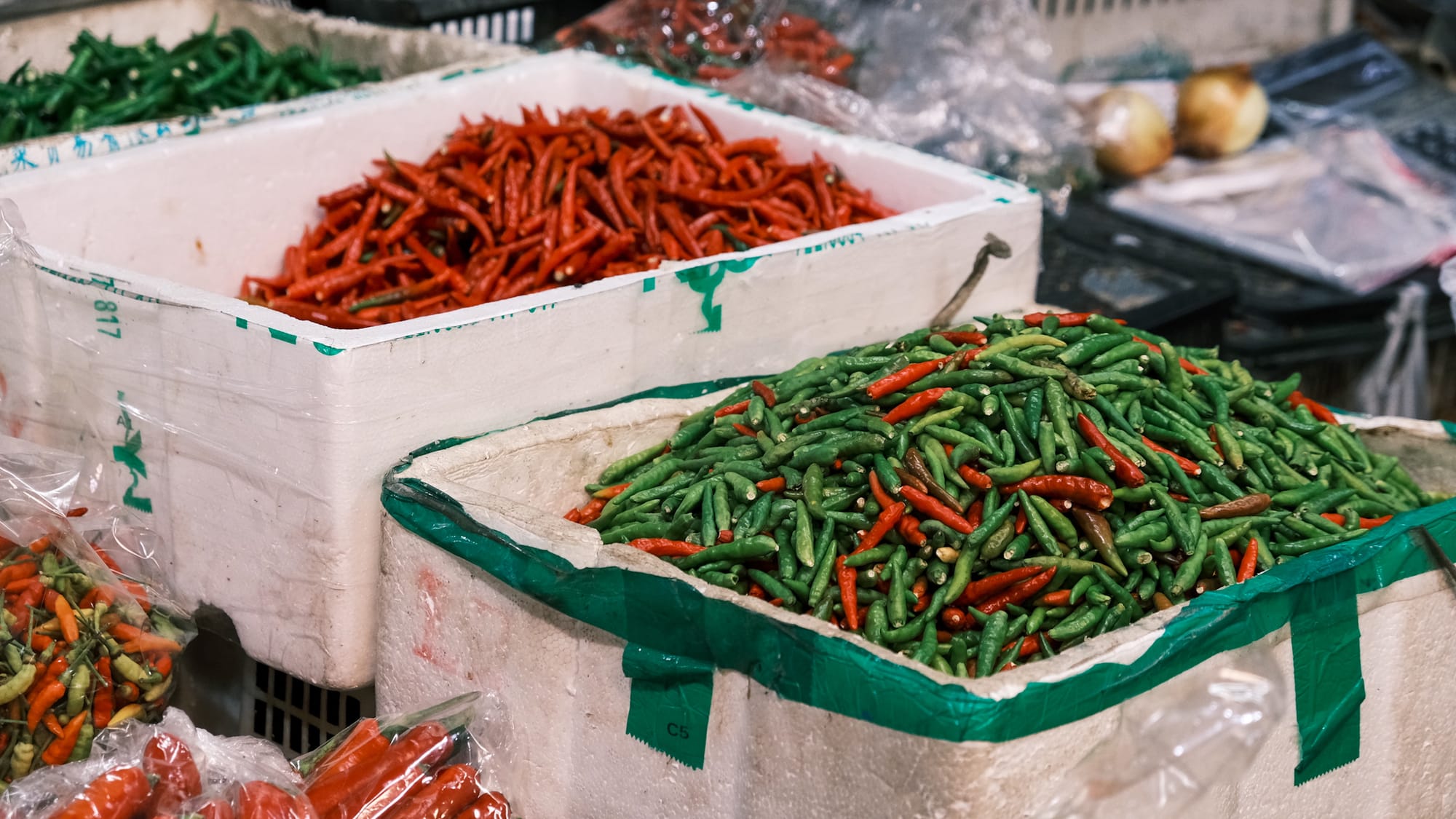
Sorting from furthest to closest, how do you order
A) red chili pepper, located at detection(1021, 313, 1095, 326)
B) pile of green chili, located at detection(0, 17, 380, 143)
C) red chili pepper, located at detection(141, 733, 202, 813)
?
pile of green chili, located at detection(0, 17, 380, 143)
red chili pepper, located at detection(1021, 313, 1095, 326)
red chili pepper, located at detection(141, 733, 202, 813)

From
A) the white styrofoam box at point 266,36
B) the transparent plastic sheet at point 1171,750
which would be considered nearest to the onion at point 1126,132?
the white styrofoam box at point 266,36

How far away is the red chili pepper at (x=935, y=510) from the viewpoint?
2363 mm

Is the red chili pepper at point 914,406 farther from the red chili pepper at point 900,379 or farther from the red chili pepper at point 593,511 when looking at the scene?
the red chili pepper at point 593,511

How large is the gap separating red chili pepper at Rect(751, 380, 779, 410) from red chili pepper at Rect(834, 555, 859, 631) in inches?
19.9

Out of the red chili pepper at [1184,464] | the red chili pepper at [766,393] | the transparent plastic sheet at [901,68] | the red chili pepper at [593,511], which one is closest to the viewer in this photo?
the red chili pepper at [1184,464]

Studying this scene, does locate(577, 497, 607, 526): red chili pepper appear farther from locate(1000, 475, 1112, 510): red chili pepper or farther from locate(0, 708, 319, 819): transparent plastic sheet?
locate(1000, 475, 1112, 510): red chili pepper

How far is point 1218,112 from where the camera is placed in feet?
19.4

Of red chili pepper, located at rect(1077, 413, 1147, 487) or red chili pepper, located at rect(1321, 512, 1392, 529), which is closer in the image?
red chili pepper, located at rect(1077, 413, 1147, 487)

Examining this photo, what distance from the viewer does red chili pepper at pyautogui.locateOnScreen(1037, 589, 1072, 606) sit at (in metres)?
2.33

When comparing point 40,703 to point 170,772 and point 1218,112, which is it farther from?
point 1218,112

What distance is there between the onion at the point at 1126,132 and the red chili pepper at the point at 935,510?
3653 mm

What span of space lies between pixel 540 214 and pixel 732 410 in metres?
0.85

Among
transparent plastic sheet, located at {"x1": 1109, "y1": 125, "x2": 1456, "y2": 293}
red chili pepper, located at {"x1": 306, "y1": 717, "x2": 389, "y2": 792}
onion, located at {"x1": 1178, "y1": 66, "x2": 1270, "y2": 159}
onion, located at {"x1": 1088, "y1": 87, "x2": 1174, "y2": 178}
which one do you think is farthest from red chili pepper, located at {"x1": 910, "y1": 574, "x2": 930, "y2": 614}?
onion, located at {"x1": 1178, "y1": 66, "x2": 1270, "y2": 159}

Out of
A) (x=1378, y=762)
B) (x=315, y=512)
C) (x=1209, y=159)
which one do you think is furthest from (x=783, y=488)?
(x=1209, y=159)
